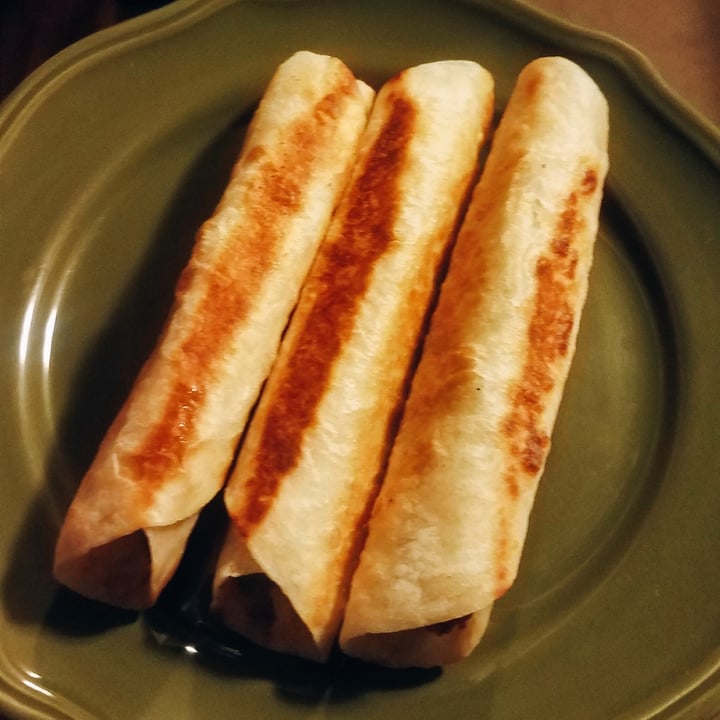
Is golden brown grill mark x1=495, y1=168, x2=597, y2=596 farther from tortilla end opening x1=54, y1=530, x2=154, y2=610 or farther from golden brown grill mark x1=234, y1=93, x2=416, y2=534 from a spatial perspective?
tortilla end opening x1=54, y1=530, x2=154, y2=610

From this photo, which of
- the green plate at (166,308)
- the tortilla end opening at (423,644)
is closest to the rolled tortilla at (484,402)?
the tortilla end opening at (423,644)

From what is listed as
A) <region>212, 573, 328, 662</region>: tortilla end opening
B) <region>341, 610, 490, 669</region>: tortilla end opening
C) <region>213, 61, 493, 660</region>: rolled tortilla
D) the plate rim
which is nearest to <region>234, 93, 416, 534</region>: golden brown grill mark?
<region>213, 61, 493, 660</region>: rolled tortilla

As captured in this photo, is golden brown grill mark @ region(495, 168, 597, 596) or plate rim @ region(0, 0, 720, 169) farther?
plate rim @ region(0, 0, 720, 169)

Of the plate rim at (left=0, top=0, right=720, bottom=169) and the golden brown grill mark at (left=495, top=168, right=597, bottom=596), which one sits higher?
the plate rim at (left=0, top=0, right=720, bottom=169)

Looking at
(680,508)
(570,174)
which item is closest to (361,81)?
(570,174)

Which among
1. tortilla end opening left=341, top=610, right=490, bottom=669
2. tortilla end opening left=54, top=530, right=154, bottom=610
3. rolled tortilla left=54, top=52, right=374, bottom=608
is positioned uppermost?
rolled tortilla left=54, top=52, right=374, bottom=608

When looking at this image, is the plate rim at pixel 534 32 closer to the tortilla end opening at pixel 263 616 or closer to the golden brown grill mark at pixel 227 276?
the golden brown grill mark at pixel 227 276

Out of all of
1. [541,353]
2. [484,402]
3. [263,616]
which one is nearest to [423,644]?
[263,616]

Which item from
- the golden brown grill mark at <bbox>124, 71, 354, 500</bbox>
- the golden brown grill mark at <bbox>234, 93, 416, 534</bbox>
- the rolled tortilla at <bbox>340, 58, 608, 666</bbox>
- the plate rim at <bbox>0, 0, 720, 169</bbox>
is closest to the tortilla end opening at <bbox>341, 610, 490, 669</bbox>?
the rolled tortilla at <bbox>340, 58, 608, 666</bbox>
